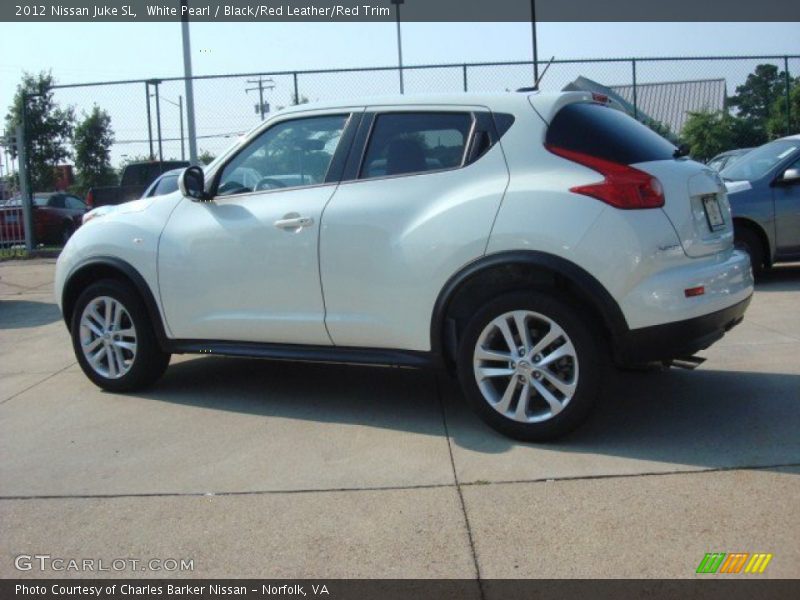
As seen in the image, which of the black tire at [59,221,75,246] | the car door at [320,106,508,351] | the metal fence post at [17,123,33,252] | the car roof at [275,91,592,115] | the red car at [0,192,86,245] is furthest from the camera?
the black tire at [59,221,75,246]

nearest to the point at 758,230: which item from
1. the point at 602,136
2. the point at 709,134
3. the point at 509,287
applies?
the point at 602,136

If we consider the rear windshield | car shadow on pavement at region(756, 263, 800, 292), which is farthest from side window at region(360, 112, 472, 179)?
car shadow on pavement at region(756, 263, 800, 292)

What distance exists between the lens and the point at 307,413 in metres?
5.09

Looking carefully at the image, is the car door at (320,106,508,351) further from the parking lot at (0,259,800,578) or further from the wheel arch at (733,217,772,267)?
the wheel arch at (733,217,772,267)

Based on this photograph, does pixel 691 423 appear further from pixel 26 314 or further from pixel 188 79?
pixel 188 79

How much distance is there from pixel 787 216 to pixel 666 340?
19.6 feet

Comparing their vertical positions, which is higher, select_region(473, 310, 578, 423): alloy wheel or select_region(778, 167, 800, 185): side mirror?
select_region(778, 167, 800, 185): side mirror

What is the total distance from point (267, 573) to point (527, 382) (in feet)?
5.77

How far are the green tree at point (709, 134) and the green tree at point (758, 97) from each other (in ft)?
1.24

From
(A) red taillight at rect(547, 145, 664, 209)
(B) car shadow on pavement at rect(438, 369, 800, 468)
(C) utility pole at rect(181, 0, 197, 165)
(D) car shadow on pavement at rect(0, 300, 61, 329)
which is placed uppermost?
(C) utility pole at rect(181, 0, 197, 165)

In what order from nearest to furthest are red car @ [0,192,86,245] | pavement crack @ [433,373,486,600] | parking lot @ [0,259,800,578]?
pavement crack @ [433,373,486,600]
parking lot @ [0,259,800,578]
red car @ [0,192,86,245]

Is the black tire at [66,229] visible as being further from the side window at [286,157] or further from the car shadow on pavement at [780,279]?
the side window at [286,157]

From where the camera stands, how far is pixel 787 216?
902cm

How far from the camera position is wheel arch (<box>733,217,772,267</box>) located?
9094 mm
